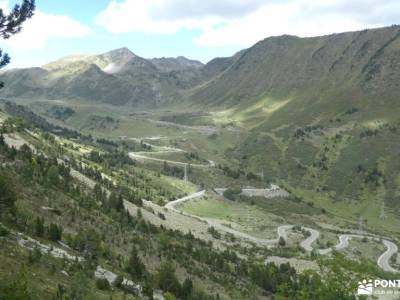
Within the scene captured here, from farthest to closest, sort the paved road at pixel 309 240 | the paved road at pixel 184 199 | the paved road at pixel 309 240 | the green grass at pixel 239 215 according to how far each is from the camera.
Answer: the paved road at pixel 184 199
the green grass at pixel 239 215
the paved road at pixel 309 240
the paved road at pixel 309 240

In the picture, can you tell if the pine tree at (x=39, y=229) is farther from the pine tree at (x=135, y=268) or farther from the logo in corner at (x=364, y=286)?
the logo in corner at (x=364, y=286)

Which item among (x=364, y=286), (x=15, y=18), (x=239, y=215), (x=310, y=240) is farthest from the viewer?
(x=239, y=215)

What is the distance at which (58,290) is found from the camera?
30141mm

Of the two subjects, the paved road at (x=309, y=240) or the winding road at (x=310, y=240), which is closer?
the paved road at (x=309, y=240)

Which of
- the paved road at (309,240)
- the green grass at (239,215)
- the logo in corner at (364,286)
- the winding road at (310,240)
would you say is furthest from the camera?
the green grass at (239,215)

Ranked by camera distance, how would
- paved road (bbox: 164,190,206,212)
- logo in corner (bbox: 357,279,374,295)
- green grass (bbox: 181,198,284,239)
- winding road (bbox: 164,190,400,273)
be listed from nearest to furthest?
logo in corner (bbox: 357,279,374,295), winding road (bbox: 164,190,400,273), green grass (bbox: 181,198,284,239), paved road (bbox: 164,190,206,212)

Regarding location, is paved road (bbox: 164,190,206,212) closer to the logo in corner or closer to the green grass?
the green grass

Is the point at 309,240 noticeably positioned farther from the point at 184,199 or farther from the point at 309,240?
the point at 184,199

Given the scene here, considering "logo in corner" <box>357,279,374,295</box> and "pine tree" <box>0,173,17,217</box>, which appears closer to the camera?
"pine tree" <box>0,173,17,217</box>

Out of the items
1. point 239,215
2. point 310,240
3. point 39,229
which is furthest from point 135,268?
point 239,215

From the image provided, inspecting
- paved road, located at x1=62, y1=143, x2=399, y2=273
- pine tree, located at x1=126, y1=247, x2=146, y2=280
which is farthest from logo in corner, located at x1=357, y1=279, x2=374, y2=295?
paved road, located at x1=62, y1=143, x2=399, y2=273

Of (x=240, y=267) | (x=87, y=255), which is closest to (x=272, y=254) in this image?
(x=240, y=267)

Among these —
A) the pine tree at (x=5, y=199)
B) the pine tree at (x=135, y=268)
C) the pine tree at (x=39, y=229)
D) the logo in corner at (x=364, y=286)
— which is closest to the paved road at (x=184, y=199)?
the logo in corner at (x=364, y=286)

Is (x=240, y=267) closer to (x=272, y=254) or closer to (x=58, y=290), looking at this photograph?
(x=272, y=254)
